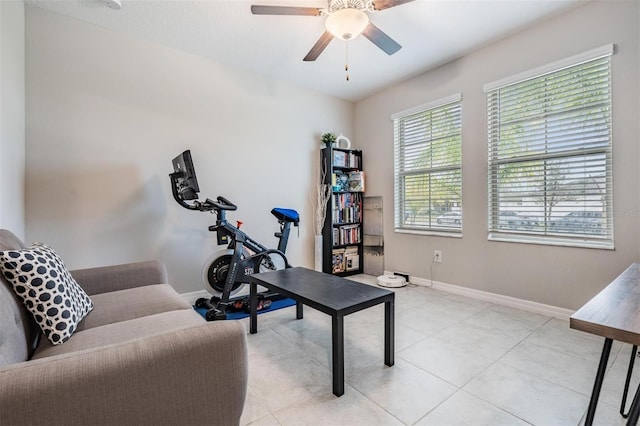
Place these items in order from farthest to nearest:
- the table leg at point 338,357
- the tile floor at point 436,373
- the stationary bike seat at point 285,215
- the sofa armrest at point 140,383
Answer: the stationary bike seat at point 285,215 → the table leg at point 338,357 → the tile floor at point 436,373 → the sofa armrest at point 140,383

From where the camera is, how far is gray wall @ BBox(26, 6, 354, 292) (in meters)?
2.48

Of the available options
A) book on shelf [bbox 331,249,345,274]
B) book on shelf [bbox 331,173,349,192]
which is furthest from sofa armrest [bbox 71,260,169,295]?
book on shelf [bbox 331,173,349,192]

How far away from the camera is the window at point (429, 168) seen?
342 cm

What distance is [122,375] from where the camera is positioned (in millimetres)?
834

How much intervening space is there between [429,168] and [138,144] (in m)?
3.22

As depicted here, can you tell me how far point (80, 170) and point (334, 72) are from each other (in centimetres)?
280

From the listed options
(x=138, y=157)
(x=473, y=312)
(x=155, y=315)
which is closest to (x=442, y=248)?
(x=473, y=312)

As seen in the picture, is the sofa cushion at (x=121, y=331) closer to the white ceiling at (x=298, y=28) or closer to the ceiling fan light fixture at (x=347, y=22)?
the ceiling fan light fixture at (x=347, y=22)

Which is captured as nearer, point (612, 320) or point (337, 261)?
point (612, 320)

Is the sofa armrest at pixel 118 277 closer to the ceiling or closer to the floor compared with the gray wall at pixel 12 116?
closer to the floor

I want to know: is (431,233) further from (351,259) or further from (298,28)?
(298,28)

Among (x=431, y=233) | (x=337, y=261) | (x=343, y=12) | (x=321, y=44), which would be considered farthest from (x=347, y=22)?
(x=337, y=261)

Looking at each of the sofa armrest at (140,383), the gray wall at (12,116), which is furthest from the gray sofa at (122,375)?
the gray wall at (12,116)

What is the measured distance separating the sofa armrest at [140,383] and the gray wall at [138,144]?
7.48 feet
